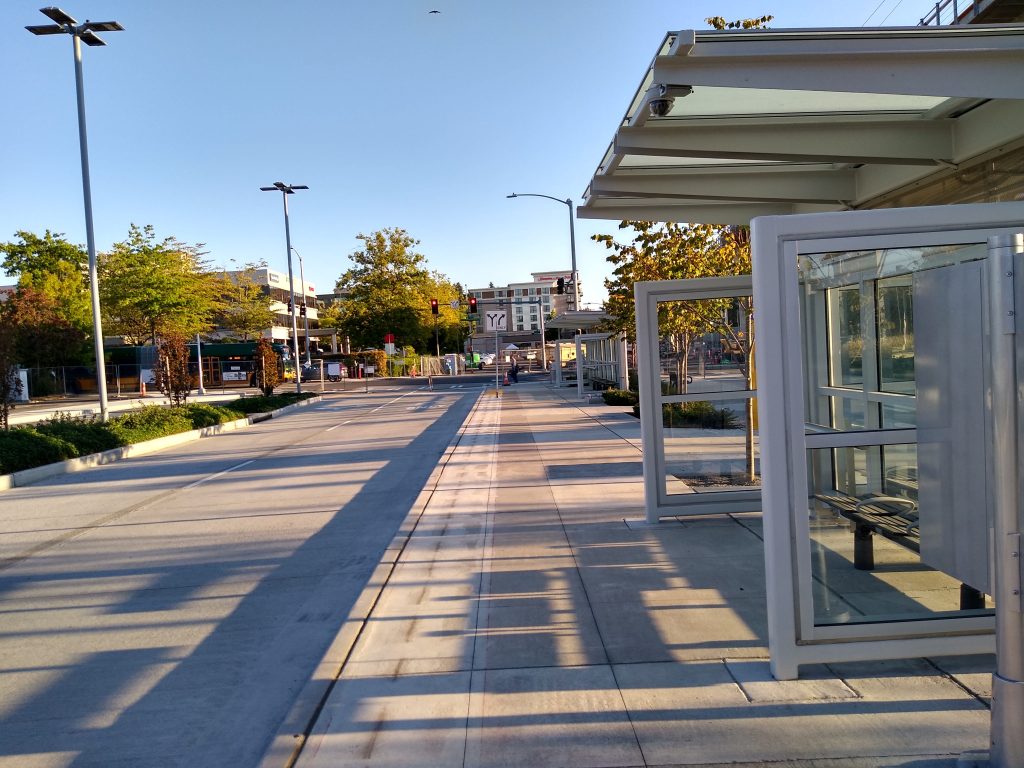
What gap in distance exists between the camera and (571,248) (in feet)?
107

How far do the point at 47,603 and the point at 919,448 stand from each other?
6.76 meters

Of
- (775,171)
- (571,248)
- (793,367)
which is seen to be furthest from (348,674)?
(571,248)

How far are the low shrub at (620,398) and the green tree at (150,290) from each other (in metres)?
32.5

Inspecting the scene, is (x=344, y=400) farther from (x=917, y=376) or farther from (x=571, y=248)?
(x=917, y=376)

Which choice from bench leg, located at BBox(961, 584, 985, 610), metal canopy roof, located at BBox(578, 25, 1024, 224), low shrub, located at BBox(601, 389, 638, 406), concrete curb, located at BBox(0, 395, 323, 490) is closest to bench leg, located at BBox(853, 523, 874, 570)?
bench leg, located at BBox(961, 584, 985, 610)

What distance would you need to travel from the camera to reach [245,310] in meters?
68.6

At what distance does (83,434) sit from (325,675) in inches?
611

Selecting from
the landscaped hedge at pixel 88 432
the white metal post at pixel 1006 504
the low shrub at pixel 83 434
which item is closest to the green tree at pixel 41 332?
the landscaped hedge at pixel 88 432

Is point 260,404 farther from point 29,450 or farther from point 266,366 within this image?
point 29,450

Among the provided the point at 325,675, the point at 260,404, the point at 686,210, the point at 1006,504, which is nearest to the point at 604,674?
the point at 325,675

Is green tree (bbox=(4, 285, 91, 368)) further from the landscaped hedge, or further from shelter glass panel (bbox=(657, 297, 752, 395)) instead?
shelter glass panel (bbox=(657, 297, 752, 395))

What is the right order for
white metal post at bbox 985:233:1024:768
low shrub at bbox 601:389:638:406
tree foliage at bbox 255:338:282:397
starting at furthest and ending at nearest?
tree foliage at bbox 255:338:282:397, low shrub at bbox 601:389:638:406, white metal post at bbox 985:233:1024:768

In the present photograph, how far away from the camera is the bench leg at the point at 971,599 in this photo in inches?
173

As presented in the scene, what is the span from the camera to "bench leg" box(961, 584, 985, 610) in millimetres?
4395
